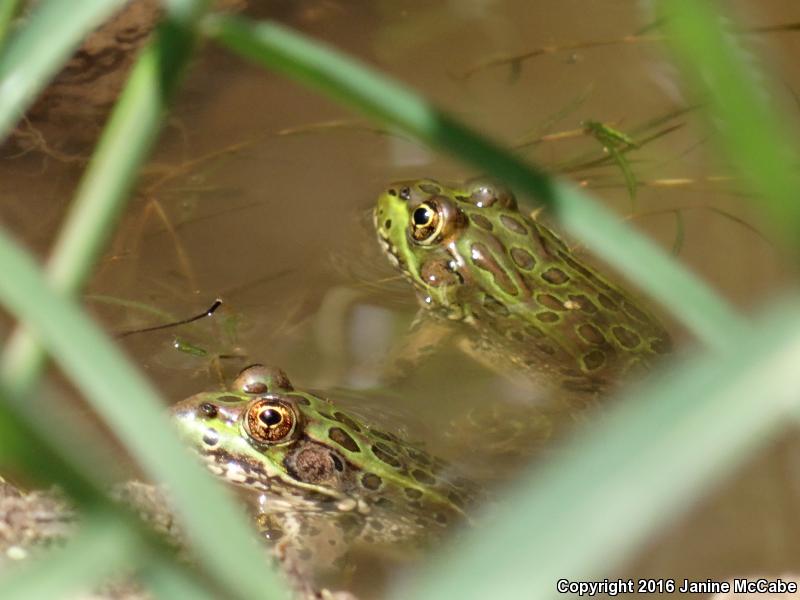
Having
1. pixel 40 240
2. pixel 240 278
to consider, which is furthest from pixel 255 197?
pixel 40 240

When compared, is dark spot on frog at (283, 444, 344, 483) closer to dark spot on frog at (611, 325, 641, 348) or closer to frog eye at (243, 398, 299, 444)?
frog eye at (243, 398, 299, 444)

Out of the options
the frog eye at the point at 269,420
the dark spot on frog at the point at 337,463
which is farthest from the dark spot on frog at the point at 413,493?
the frog eye at the point at 269,420

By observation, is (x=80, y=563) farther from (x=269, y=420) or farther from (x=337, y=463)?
(x=337, y=463)

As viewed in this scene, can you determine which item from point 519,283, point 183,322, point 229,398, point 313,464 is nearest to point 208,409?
point 229,398

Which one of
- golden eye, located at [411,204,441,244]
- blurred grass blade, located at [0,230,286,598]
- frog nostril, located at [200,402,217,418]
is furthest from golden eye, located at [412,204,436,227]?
blurred grass blade, located at [0,230,286,598]

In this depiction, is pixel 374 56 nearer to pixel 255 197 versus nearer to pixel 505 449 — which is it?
pixel 255 197
